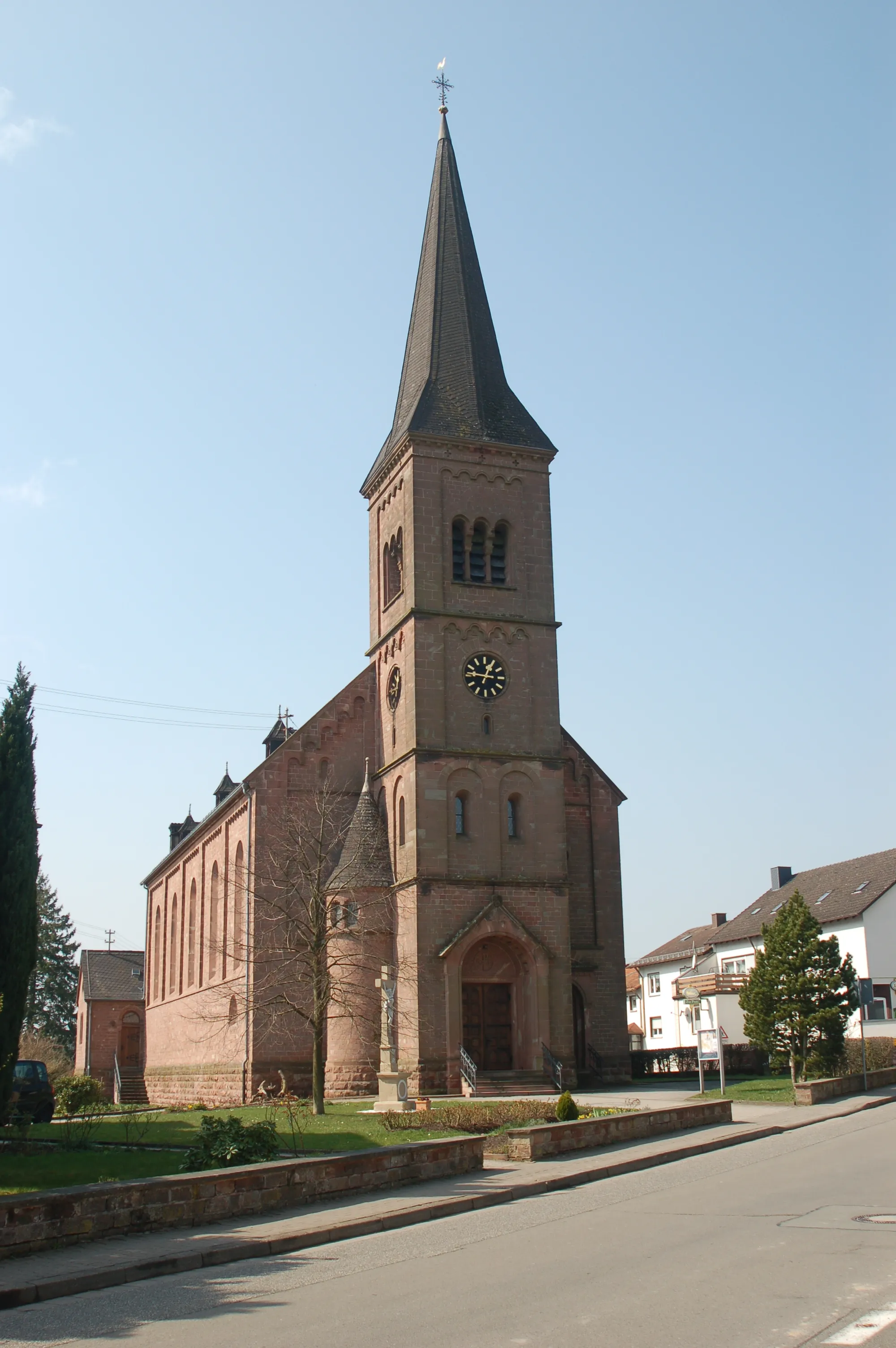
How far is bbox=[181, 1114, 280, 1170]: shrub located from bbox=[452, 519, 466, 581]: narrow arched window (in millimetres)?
26448

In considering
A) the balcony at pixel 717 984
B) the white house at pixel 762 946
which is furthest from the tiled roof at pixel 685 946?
the balcony at pixel 717 984

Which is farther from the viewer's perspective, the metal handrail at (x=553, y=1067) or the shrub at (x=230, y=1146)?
the metal handrail at (x=553, y=1067)

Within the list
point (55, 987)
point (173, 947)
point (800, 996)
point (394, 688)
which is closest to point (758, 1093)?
point (800, 996)

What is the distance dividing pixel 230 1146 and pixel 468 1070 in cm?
2065

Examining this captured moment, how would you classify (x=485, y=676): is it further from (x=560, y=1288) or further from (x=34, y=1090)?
(x=560, y=1288)

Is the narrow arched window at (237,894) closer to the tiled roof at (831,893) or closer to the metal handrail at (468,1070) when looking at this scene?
the metal handrail at (468,1070)

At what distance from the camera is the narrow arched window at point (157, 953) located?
61438 millimetres

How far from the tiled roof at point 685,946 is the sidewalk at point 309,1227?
54713 millimetres

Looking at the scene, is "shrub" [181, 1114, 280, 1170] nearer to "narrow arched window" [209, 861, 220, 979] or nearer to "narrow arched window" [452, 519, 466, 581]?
"narrow arched window" [452, 519, 466, 581]

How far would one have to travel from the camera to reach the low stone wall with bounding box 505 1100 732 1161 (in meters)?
19.3

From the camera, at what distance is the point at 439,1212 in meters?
14.7

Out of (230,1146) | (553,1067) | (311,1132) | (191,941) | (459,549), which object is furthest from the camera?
(191,941)

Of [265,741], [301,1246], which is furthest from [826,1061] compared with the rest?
[265,741]

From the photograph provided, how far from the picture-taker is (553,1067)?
3719cm
